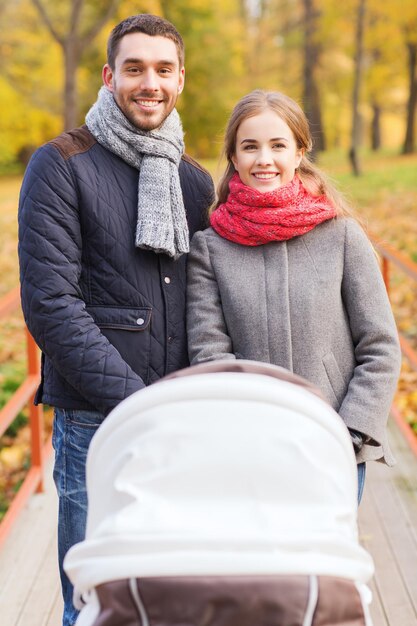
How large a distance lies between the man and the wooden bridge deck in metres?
1.07

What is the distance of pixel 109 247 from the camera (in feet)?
8.95

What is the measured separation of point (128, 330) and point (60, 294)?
0.89ft

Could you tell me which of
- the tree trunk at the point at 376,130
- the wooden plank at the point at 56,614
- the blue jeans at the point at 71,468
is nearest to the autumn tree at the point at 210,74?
the tree trunk at the point at 376,130

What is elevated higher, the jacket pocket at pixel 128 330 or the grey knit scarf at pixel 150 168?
the grey knit scarf at pixel 150 168

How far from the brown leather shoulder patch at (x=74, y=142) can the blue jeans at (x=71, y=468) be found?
32.2 inches

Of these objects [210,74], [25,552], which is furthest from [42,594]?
[210,74]

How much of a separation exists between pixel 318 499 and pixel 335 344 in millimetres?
942

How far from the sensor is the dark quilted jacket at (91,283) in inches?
102

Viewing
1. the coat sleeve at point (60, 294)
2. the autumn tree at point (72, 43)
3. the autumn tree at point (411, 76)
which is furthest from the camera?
the autumn tree at point (411, 76)

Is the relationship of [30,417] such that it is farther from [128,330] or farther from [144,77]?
[144,77]

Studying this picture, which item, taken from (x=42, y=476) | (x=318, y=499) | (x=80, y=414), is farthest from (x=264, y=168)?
(x=42, y=476)

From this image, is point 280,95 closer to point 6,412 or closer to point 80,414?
point 80,414

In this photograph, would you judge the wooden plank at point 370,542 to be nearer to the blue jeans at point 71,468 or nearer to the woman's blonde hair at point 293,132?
the blue jeans at point 71,468

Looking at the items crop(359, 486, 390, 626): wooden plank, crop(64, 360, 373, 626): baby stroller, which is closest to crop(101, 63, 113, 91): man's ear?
crop(64, 360, 373, 626): baby stroller
